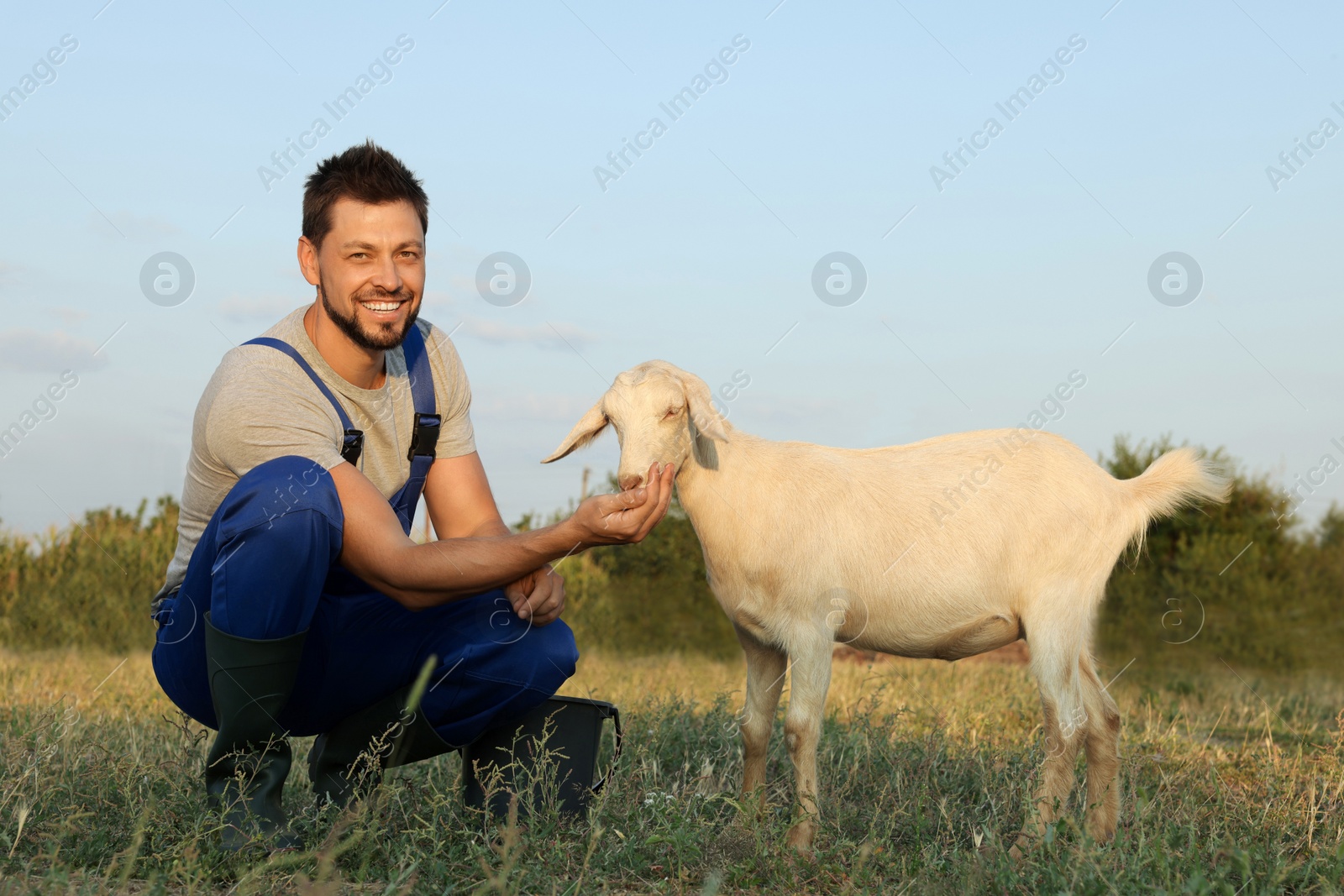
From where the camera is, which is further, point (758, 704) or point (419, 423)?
point (758, 704)

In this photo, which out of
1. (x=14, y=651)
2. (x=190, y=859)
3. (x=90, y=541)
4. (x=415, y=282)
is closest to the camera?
(x=190, y=859)

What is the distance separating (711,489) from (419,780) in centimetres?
160

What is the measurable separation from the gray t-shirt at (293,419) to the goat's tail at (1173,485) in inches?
118

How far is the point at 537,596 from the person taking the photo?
3631 millimetres

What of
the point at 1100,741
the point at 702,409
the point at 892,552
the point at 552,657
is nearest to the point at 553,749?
the point at 552,657

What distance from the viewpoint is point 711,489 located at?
14.6 feet

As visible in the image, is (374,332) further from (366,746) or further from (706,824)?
(706,824)

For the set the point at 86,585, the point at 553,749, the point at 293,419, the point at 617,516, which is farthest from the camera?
the point at 86,585

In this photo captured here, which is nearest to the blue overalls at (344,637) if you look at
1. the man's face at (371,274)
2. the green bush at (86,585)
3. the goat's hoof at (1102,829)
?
the man's face at (371,274)

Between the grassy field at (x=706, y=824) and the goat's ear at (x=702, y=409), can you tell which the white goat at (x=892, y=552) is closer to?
the goat's ear at (x=702, y=409)

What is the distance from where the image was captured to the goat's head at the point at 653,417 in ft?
13.3

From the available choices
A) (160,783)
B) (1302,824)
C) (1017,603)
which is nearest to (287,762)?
(160,783)

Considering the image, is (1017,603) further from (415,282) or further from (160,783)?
(160,783)

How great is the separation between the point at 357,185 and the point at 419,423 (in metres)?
0.86
